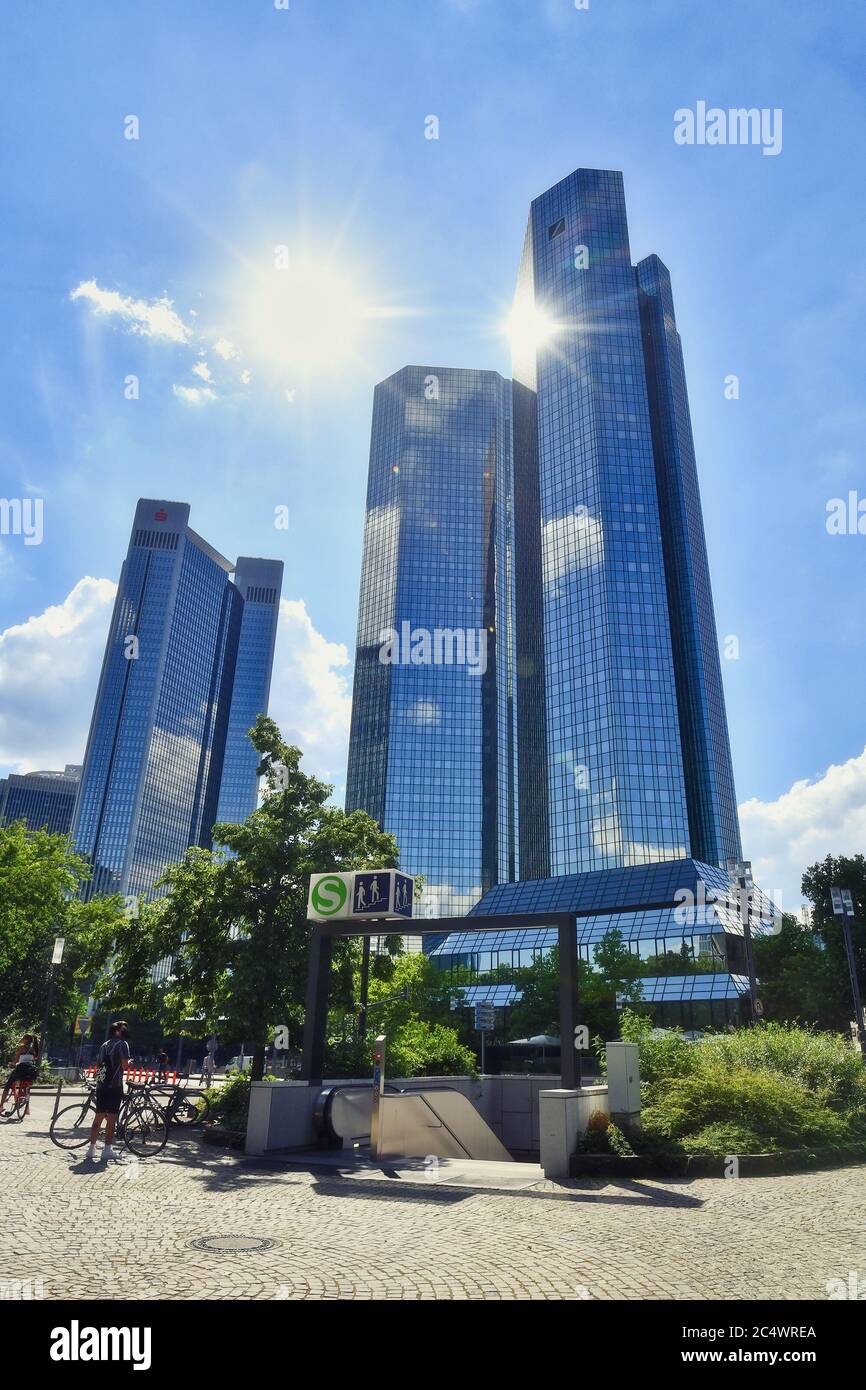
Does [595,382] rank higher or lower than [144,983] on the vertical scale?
higher

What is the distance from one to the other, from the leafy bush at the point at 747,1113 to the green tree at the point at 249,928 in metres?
10.2

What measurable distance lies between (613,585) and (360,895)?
109924mm

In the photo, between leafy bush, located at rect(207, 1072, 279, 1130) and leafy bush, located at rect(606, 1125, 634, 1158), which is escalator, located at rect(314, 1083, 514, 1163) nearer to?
leafy bush, located at rect(207, 1072, 279, 1130)

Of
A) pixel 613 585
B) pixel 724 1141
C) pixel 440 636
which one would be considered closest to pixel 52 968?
pixel 724 1141

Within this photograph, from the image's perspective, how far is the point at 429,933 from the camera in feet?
62.1

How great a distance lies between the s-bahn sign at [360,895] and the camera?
60.8 feet

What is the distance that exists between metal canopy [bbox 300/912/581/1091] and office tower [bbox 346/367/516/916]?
115799 millimetres

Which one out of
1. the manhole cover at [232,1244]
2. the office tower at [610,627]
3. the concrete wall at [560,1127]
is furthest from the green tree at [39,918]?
the office tower at [610,627]

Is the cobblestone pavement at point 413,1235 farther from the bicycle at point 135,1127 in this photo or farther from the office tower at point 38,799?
the office tower at point 38,799

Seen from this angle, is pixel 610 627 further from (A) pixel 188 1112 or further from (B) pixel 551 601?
(A) pixel 188 1112

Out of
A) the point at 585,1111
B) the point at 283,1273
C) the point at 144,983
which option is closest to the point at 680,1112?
the point at 585,1111

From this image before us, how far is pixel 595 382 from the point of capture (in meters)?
135
